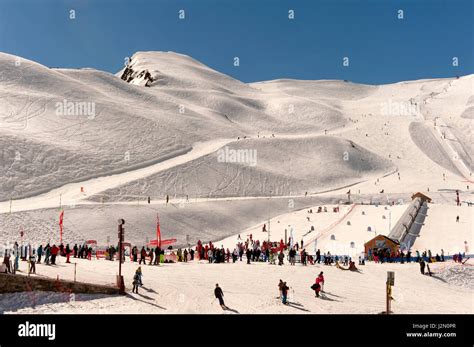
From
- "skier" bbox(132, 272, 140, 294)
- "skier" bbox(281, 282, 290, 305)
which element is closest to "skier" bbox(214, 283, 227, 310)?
"skier" bbox(281, 282, 290, 305)

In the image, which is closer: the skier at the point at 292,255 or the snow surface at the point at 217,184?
the snow surface at the point at 217,184

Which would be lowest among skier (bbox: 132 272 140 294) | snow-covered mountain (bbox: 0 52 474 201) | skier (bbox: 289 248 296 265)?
skier (bbox: 132 272 140 294)

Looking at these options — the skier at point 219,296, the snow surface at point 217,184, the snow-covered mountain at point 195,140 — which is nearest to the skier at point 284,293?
the snow surface at point 217,184

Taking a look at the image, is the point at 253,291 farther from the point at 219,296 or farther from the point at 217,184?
the point at 217,184

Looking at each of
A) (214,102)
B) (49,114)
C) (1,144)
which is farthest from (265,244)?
(214,102)

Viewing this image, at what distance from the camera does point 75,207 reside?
127 ft

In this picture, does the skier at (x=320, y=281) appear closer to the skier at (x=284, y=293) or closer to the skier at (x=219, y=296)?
the skier at (x=284, y=293)

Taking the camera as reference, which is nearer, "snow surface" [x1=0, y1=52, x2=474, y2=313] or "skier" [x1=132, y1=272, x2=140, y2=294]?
"skier" [x1=132, y1=272, x2=140, y2=294]
